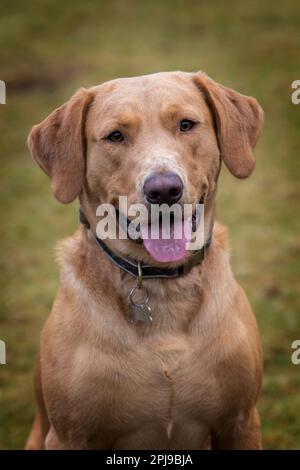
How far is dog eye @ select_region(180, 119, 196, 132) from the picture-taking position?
147 inches

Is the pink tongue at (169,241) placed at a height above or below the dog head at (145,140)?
below

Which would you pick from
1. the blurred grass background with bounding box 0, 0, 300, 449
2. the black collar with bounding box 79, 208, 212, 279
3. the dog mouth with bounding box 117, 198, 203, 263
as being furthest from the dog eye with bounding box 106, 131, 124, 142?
the blurred grass background with bounding box 0, 0, 300, 449

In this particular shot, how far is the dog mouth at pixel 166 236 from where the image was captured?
3633 mm

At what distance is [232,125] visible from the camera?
389cm

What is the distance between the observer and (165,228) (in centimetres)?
364

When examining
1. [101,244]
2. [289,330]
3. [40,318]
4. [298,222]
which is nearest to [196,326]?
[101,244]

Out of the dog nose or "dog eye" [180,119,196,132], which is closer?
the dog nose

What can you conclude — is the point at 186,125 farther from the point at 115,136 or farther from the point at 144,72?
the point at 144,72

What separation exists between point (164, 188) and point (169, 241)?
1.04ft

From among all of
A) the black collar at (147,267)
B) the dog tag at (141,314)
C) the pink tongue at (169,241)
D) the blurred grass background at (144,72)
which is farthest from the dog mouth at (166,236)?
the blurred grass background at (144,72)

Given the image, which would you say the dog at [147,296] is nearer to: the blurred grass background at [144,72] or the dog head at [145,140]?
the dog head at [145,140]

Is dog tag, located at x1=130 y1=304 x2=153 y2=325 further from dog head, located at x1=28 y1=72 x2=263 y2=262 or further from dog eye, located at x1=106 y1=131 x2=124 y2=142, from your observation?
dog eye, located at x1=106 y1=131 x2=124 y2=142

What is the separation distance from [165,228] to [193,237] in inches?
8.4

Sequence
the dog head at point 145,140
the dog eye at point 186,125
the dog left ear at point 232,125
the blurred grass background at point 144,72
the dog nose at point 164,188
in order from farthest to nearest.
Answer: the blurred grass background at point 144,72 → the dog left ear at point 232,125 → the dog eye at point 186,125 → the dog head at point 145,140 → the dog nose at point 164,188
